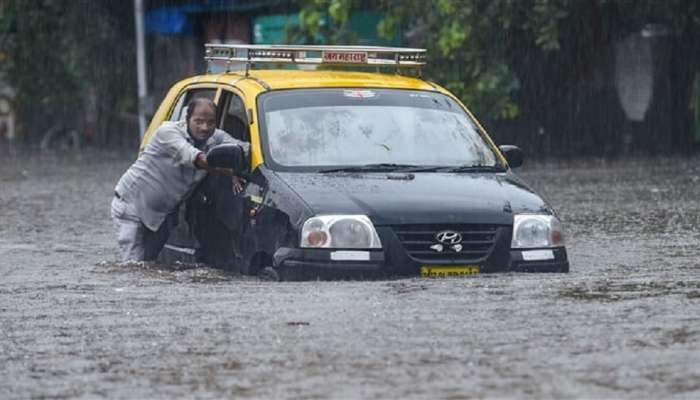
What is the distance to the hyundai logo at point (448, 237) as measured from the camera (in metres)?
11.0

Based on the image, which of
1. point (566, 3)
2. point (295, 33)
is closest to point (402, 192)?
point (566, 3)

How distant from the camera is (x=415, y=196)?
36.7ft

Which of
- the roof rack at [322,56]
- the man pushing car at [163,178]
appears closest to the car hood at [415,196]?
the man pushing car at [163,178]

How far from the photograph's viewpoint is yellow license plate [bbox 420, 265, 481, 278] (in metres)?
11.0

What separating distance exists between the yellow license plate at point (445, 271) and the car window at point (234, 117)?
1.87 meters

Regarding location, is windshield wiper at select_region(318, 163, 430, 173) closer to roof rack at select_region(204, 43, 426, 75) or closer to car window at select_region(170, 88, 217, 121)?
roof rack at select_region(204, 43, 426, 75)

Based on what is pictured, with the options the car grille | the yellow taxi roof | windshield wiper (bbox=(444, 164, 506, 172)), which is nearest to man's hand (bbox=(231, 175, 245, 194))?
the yellow taxi roof

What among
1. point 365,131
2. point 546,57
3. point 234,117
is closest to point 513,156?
point 365,131

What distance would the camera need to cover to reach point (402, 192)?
1123 cm

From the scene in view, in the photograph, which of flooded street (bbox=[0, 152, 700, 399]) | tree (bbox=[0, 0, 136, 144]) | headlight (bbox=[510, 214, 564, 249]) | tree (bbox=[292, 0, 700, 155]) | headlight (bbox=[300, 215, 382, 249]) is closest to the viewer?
flooded street (bbox=[0, 152, 700, 399])

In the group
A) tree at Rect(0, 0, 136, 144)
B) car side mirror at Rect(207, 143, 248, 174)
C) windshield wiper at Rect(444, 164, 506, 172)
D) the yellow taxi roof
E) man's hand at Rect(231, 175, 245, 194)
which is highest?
the yellow taxi roof

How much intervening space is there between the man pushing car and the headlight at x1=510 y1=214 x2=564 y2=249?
75.7 inches

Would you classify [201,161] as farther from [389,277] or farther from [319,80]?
[389,277]

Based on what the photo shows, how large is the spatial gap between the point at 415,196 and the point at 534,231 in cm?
Answer: 76
